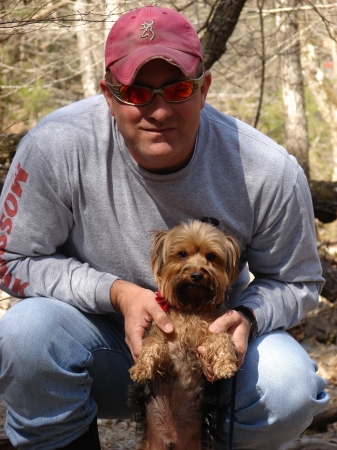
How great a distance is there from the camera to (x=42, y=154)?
3.40 meters

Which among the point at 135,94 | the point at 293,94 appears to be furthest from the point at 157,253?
the point at 293,94

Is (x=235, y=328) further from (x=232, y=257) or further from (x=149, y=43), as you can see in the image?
(x=149, y=43)

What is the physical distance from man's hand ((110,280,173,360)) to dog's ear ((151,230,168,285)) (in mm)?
206

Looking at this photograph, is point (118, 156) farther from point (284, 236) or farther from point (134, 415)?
point (134, 415)

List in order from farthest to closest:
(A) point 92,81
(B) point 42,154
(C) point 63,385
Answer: (A) point 92,81 → (B) point 42,154 → (C) point 63,385

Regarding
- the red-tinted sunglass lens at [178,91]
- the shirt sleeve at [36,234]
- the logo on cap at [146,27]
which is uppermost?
the logo on cap at [146,27]

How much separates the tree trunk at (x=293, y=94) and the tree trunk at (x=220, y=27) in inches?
129

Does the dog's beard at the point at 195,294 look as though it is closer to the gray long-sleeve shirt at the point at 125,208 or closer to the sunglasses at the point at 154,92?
the gray long-sleeve shirt at the point at 125,208

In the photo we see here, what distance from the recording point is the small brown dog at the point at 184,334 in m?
3.40

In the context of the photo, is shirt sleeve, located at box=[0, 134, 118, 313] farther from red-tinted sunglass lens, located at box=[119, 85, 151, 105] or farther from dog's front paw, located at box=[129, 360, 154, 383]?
red-tinted sunglass lens, located at box=[119, 85, 151, 105]

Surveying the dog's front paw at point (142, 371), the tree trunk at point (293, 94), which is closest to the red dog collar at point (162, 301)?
the dog's front paw at point (142, 371)

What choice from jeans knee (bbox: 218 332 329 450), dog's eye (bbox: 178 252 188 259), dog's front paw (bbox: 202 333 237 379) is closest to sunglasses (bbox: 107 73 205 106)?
dog's eye (bbox: 178 252 188 259)

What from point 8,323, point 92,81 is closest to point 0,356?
point 8,323

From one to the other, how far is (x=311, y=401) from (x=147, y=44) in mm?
1785
